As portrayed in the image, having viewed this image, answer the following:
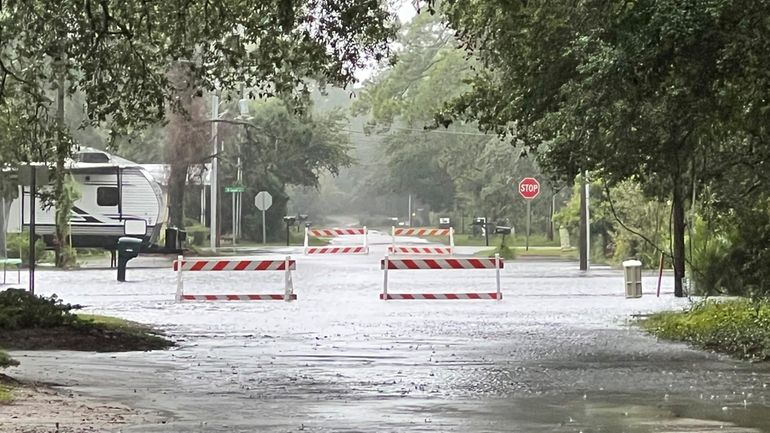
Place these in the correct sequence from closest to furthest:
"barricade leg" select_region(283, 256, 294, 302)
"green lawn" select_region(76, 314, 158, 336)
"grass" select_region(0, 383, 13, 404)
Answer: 1. "grass" select_region(0, 383, 13, 404)
2. "green lawn" select_region(76, 314, 158, 336)
3. "barricade leg" select_region(283, 256, 294, 302)

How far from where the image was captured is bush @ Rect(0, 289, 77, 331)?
18.0m

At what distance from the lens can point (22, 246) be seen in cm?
4747

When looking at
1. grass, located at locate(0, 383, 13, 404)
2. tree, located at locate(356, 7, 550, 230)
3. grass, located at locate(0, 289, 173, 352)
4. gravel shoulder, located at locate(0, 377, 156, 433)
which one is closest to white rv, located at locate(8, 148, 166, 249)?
tree, located at locate(356, 7, 550, 230)

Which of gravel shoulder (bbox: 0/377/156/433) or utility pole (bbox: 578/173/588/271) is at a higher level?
utility pole (bbox: 578/173/588/271)

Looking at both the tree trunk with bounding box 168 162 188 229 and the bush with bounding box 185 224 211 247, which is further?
the bush with bounding box 185 224 211 247

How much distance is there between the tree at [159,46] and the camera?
1541cm

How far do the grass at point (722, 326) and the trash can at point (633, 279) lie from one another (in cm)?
422

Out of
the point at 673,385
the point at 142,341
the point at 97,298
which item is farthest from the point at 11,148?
the point at 673,385

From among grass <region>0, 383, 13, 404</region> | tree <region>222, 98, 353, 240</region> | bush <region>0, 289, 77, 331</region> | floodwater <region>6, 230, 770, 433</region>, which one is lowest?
floodwater <region>6, 230, 770, 433</region>

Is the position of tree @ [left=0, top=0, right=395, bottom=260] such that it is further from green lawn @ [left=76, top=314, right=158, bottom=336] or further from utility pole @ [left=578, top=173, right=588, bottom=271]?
utility pole @ [left=578, top=173, right=588, bottom=271]

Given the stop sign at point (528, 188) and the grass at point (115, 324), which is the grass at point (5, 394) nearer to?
the grass at point (115, 324)

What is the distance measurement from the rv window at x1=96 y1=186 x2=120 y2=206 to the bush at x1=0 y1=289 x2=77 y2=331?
29.6m

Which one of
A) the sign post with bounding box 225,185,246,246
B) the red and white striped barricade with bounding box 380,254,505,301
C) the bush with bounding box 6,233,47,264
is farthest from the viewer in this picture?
the sign post with bounding box 225,185,246,246

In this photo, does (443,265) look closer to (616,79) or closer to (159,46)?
(159,46)
